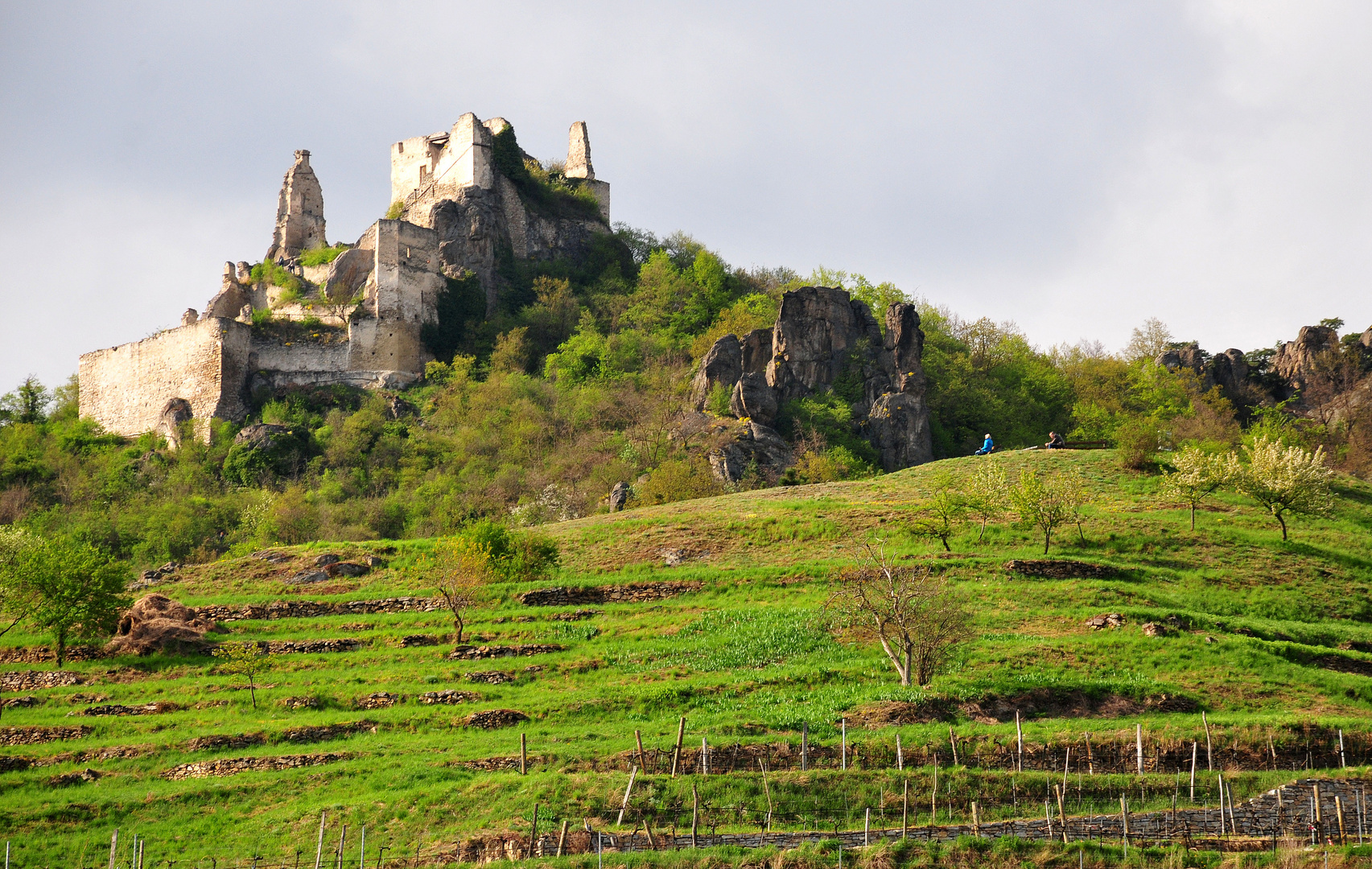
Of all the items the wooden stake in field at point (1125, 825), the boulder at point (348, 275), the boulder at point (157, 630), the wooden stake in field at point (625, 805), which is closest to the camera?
the wooden stake in field at point (1125, 825)

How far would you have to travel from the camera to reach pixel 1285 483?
37.4 m

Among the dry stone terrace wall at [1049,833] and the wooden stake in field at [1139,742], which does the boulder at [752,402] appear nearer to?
the wooden stake in field at [1139,742]

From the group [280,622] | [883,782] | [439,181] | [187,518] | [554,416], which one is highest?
[439,181]

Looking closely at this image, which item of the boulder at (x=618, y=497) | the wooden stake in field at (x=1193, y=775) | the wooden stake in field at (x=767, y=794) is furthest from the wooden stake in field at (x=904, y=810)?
the boulder at (x=618, y=497)

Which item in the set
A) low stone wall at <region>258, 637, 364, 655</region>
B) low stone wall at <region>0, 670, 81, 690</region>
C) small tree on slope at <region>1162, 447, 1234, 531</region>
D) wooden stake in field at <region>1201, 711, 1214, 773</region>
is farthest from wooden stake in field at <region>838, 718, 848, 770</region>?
small tree on slope at <region>1162, 447, 1234, 531</region>

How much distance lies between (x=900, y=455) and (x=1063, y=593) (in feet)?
91.9

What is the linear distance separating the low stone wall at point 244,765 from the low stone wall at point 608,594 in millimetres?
11903

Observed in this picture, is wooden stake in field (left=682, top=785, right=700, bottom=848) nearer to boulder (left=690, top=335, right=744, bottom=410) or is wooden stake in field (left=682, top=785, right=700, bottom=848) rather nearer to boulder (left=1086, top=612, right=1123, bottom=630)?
boulder (left=1086, top=612, right=1123, bottom=630)

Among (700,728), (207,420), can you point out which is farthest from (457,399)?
(700,728)

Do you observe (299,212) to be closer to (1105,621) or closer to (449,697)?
(449,697)

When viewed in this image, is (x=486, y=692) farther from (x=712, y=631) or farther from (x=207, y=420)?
(x=207, y=420)

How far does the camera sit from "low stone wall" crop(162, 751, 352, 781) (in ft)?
74.1

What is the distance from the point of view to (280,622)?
3359cm

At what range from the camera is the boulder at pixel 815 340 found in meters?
62.2
